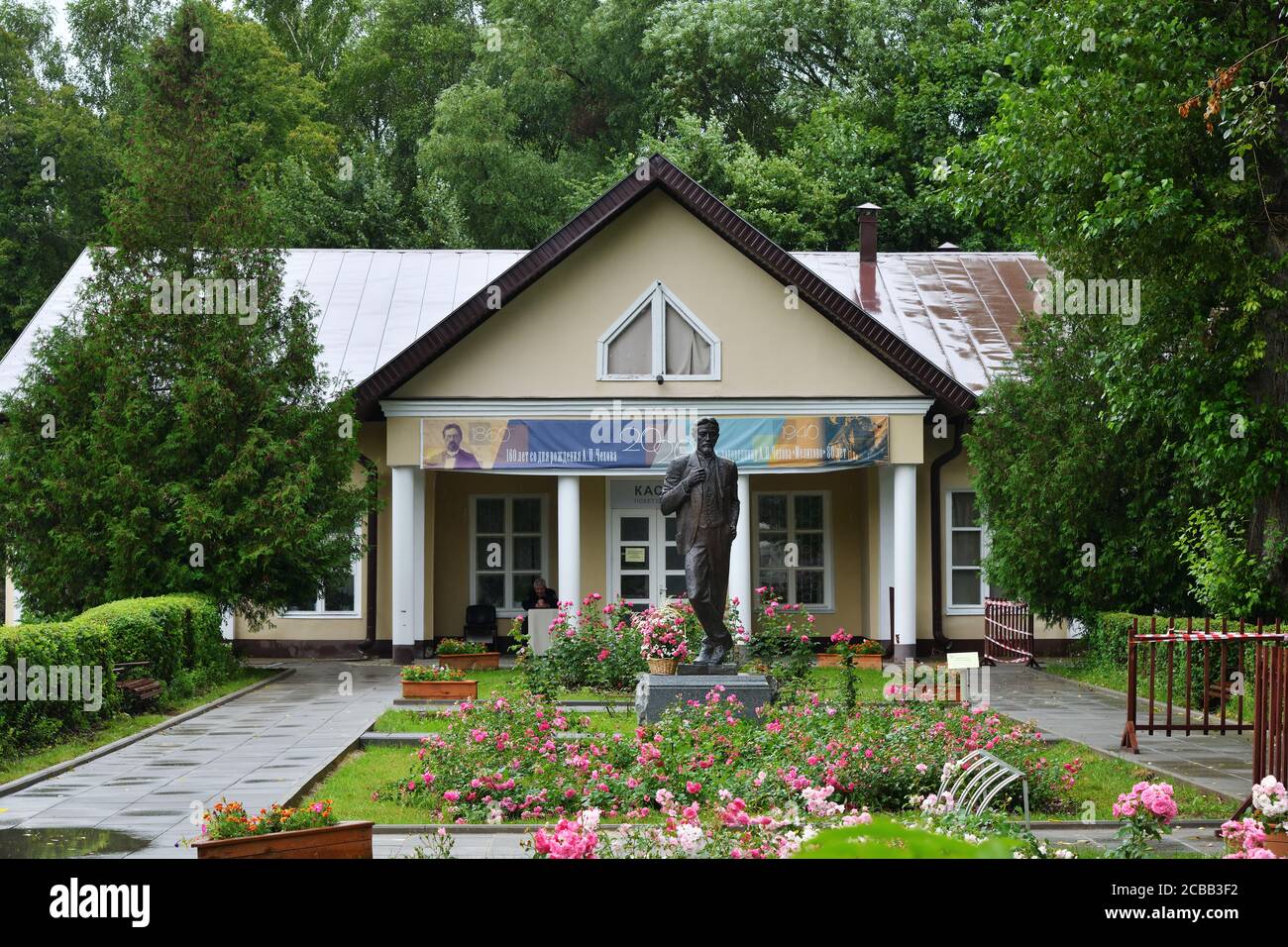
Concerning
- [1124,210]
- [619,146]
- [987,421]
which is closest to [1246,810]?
[1124,210]

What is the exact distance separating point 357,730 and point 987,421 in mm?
10720

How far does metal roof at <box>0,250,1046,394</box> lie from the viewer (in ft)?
81.8

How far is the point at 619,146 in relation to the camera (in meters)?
43.5

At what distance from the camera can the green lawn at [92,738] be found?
11.7 m

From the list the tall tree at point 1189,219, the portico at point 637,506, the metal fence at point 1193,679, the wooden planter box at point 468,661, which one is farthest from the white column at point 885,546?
the tall tree at point 1189,219

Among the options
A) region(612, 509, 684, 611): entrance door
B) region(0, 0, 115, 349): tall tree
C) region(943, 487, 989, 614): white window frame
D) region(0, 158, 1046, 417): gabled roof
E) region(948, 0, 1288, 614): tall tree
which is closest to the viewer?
region(948, 0, 1288, 614): tall tree

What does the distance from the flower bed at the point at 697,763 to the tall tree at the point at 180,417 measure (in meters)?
8.76

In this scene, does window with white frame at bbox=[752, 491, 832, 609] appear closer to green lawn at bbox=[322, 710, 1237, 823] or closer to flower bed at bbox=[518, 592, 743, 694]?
flower bed at bbox=[518, 592, 743, 694]

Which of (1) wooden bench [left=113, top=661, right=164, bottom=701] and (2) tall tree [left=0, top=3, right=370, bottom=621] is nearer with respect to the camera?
(1) wooden bench [left=113, top=661, right=164, bottom=701]

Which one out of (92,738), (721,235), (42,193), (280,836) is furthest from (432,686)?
(42,193)
